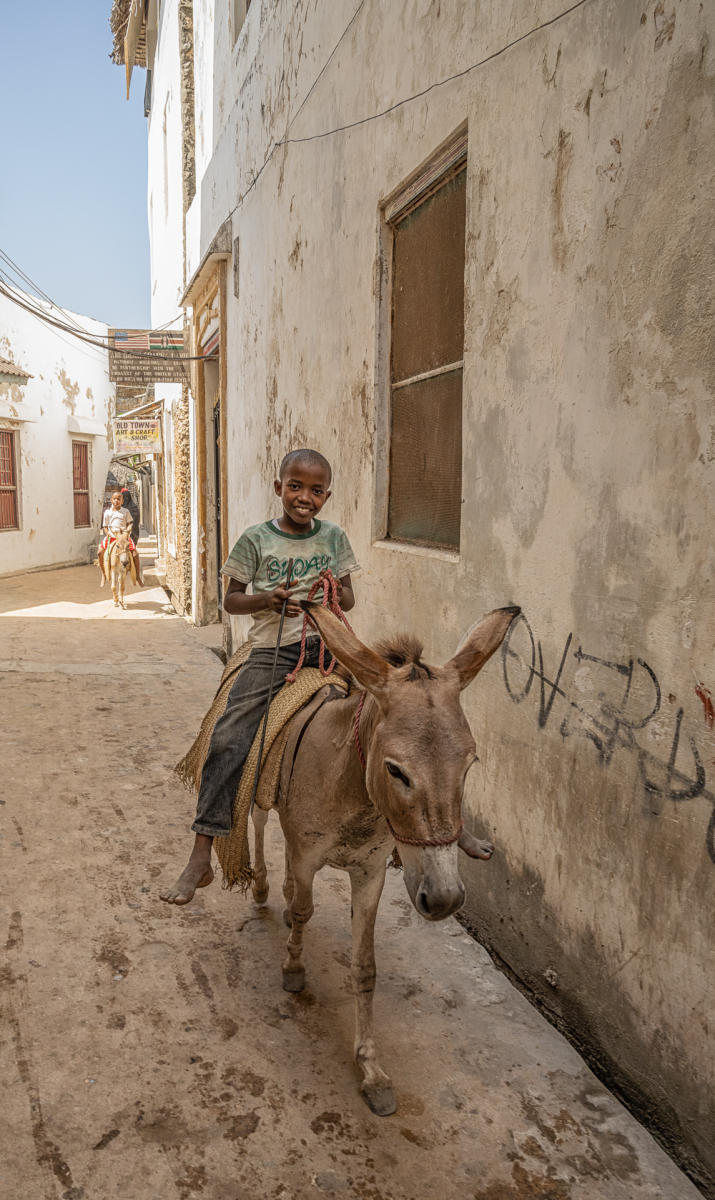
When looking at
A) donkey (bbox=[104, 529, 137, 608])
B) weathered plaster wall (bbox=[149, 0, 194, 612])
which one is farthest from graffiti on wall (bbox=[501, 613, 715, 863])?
donkey (bbox=[104, 529, 137, 608])

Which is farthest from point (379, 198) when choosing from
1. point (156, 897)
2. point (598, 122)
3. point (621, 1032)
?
point (621, 1032)

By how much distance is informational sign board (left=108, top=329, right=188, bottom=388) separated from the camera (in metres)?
12.3

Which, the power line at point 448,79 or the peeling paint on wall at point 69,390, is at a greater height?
the peeling paint on wall at point 69,390

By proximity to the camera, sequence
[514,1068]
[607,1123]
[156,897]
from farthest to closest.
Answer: [156,897], [514,1068], [607,1123]

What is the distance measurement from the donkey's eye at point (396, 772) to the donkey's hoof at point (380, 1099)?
3.65ft

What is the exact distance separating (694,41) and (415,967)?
3140 millimetres

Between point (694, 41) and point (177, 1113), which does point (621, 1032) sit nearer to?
point (177, 1113)

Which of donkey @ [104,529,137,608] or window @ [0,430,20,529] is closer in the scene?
donkey @ [104,529,137,608]

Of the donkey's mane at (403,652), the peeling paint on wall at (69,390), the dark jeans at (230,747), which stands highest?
the peeling paint on wall at (69,390)

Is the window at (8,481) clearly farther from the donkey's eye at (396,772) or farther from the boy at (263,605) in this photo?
the donkey's eye at (396,772)

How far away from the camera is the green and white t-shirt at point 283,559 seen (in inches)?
118

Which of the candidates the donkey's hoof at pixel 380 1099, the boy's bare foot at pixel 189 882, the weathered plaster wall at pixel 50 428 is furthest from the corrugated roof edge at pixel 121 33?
the donkey's hoof at pixel 380 1099

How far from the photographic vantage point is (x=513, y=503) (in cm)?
303

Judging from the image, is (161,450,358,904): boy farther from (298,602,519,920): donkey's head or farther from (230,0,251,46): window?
(230,0,251,46): window
